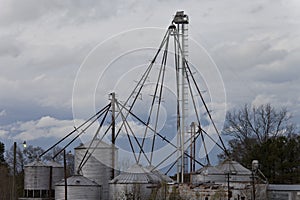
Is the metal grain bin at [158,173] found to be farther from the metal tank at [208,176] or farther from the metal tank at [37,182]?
the metal tank at [37,182]

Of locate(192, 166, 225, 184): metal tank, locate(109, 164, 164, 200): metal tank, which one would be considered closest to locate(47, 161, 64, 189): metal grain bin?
locate(109, 164, 164, 200): metal tank

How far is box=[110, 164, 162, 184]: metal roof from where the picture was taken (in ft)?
147

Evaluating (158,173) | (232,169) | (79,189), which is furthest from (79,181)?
(232,169)

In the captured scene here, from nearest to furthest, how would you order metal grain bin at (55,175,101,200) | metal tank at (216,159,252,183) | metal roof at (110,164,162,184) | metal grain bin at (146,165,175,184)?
1. metal roof at (110,164,162,184)
2. metal tank at (216,159,252,183)
3. metal grain bin at (55,175,101,200)
4. metal grain bin at (146,165,175,184)

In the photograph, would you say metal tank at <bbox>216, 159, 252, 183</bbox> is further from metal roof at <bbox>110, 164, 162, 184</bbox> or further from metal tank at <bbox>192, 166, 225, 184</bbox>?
metal roof at <bbox>110, 164, 162, 184</bbox>

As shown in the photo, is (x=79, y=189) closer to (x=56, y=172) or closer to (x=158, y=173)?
(x=158, y=173)

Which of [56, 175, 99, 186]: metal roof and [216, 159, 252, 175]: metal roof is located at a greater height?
[216, 159, 252, 175]: metal roof

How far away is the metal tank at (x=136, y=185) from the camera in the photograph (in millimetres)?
43150

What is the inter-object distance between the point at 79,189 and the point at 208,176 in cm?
1096

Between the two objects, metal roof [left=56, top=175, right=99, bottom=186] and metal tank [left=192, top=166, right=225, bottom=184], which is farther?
metal roof [left=56, top=175, right=99, bottom=186]

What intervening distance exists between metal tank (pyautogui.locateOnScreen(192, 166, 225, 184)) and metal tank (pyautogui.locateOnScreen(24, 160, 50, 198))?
636 inches

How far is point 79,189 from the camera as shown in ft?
152

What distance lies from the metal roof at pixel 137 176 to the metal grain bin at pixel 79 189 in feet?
6.78

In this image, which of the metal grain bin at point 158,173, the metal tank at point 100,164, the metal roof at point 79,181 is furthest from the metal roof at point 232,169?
the metal roof at point 79,181
